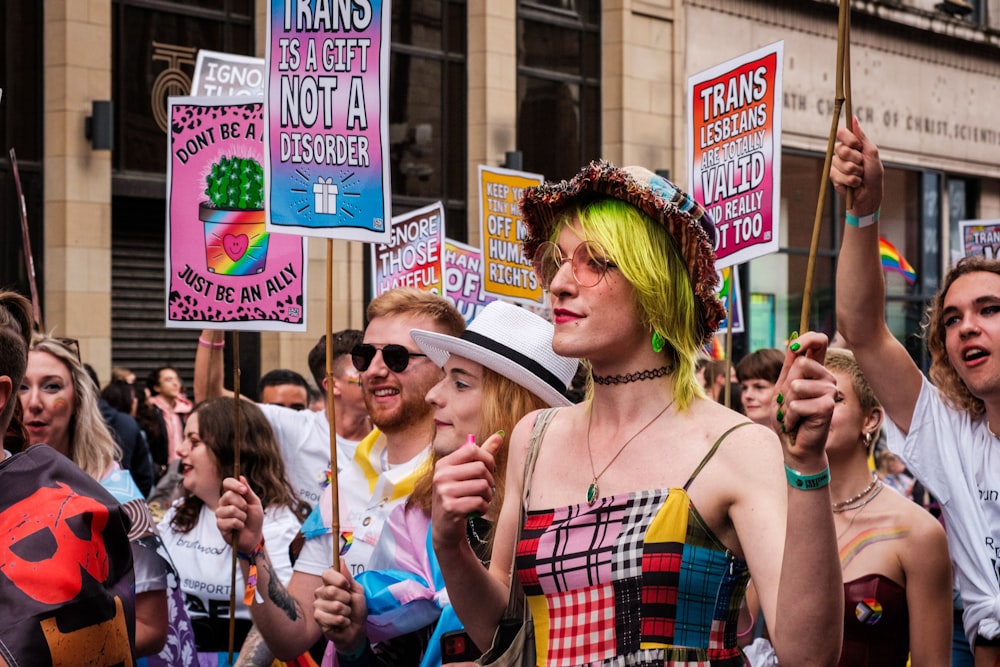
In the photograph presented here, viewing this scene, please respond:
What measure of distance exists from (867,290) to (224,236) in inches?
115

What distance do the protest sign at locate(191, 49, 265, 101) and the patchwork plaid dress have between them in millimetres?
7209

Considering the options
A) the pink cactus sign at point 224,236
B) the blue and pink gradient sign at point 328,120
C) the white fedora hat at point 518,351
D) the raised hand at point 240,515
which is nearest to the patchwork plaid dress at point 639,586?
the white fedora hat at point 518,351

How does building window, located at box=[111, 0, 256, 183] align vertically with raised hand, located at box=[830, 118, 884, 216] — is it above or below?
above

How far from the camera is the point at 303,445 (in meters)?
8.19

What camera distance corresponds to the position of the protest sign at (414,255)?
9468 millimetres

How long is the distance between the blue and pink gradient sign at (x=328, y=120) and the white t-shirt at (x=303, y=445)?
2848 mm

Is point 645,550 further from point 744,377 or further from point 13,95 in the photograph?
point 13,95

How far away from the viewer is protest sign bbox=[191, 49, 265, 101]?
395 inches

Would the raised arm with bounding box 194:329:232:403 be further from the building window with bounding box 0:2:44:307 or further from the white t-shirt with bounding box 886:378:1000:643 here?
the building window with bounding box 0:2:44:307

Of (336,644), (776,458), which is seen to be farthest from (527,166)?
(776,458)

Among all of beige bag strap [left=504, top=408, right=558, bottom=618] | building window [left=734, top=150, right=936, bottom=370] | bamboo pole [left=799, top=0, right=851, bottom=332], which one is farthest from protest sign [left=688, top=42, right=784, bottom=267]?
building window [left=734, top=150, right=936, bottom=370]

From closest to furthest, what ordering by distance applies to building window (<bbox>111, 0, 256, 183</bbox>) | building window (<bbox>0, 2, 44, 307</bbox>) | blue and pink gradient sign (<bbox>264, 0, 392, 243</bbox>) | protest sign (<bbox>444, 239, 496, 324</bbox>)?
blue and pink gradient sign (<bbox>264, 0, 392, 243</bbox>), protest sign (<bbox>444, 239, 496, 324</bbox>), building window (<bbox>0, 2, 44, 307</bbox>), building window (<bbox>111, 0, 256, 183</bbox>)

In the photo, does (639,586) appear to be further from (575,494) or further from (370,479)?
(370,479)

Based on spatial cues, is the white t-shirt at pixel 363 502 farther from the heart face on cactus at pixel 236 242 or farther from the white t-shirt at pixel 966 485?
the white t-shirt at pixel 966 485
